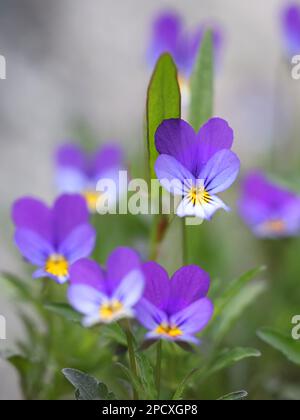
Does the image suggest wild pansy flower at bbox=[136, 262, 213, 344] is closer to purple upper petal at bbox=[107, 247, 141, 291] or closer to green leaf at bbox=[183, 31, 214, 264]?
purple upper petal at bbox=[107, 247, 141, 291]

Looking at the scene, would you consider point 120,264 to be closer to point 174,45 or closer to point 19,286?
point 19,286

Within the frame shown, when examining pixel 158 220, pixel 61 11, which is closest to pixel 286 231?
pixel 158 220

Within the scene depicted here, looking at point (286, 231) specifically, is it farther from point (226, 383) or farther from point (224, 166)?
point (224, 166)

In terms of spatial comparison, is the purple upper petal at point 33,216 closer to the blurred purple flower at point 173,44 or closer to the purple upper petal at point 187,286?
the purple upper petal at point 187,286

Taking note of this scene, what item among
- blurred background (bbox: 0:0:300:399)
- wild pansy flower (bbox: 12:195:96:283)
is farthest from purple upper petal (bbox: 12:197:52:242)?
blurred background (bbox: 0:0:300:399)

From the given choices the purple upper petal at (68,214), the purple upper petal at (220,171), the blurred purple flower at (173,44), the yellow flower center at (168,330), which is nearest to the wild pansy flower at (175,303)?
the yellow flower center at (168,330)

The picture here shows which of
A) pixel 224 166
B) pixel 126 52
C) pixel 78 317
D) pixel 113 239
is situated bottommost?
pixel 78 317
